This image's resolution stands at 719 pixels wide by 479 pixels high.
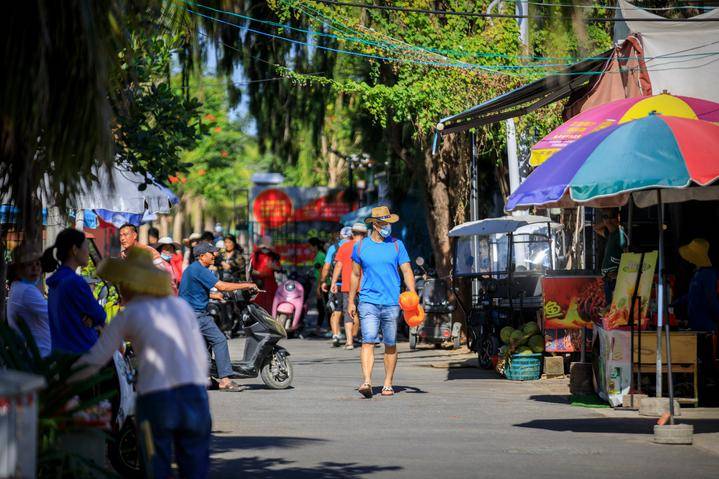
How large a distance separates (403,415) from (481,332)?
5.64m

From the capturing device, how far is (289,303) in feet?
82.5

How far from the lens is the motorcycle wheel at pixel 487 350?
57.9 ft

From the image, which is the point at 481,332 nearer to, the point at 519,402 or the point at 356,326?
the point at 519,402

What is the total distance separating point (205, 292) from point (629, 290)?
15.9 ft

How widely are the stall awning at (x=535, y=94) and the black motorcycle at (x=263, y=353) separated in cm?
343

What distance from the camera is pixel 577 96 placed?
17.2m

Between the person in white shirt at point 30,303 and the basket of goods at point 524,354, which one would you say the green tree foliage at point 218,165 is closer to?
the basket of goods at point 524,354

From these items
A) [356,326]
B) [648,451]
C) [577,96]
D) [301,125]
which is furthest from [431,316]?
[648,451]

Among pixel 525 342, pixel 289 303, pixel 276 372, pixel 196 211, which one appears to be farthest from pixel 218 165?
pixel 276 372

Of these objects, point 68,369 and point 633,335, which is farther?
point 633,335

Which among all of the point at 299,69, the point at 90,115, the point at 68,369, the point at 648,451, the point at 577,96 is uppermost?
the point at 299,69

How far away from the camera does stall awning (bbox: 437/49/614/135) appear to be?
611 inches

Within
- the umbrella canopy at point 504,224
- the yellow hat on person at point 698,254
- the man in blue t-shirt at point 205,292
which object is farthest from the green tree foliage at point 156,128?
the umbrella canopy at point 504,224

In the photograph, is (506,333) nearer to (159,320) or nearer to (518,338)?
(518,338)
